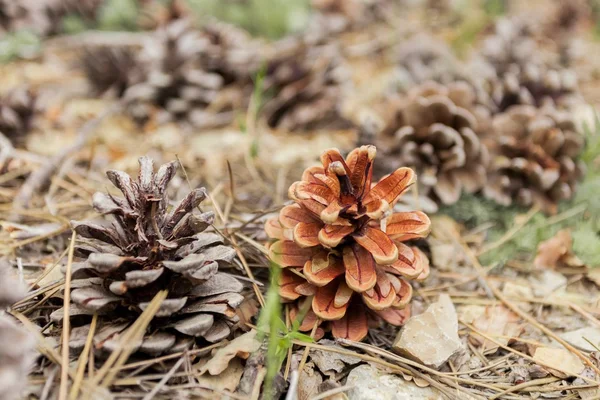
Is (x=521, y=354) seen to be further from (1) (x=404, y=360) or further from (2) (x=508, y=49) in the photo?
(2) (x=508, y=49)

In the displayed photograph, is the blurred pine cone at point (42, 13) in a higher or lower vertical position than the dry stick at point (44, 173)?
higher

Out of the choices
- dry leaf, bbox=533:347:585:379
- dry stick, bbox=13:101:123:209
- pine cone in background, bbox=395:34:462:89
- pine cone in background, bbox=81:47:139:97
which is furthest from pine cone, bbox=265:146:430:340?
pine cone in background, bbox=81:47:139:97

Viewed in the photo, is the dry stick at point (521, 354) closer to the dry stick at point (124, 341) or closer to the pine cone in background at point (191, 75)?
the dry stick at point (124, 341)

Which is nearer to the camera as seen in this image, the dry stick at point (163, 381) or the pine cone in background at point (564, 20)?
the dry stick at point (163, 381)

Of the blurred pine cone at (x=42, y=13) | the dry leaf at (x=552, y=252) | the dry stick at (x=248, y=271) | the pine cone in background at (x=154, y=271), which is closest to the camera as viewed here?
the pine cone in background at (x=154, y=271)

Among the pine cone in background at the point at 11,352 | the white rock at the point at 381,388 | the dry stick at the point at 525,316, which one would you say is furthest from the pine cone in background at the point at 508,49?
the pine cone in background at the point at 11,352

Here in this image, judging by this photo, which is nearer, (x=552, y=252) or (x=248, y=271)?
(x=248, y=271)

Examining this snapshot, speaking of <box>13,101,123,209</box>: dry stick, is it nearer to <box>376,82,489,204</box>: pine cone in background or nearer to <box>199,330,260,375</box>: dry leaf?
<box>199,330,260,375</box>: dry leaf

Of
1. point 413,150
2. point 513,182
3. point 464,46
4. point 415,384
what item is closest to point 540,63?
point 464,46

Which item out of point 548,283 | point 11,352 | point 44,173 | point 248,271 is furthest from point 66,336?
point 548,283
